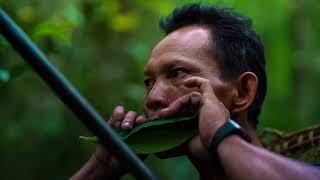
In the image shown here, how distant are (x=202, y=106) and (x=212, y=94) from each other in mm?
64

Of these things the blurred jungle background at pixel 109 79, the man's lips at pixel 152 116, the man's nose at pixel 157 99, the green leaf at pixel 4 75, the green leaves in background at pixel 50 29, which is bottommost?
the blurred jungle background at pixel 109 79

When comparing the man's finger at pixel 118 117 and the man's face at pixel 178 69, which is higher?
the man's face at pixel 178 69

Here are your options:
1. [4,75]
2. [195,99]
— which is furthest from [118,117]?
[4,75]

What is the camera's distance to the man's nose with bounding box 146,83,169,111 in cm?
203

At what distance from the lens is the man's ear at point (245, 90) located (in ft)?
7.07

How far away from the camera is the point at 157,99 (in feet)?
6.68

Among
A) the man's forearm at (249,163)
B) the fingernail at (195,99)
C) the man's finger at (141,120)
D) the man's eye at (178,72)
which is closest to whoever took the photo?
the man's forearm at (249,163)

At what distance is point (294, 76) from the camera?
4.59m

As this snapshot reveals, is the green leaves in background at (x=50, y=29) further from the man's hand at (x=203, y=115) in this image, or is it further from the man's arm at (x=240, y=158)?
the man's arm at (x=240, y=158)

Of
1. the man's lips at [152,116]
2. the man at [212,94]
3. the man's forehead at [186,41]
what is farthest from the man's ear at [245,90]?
the man's lips at [152,116]

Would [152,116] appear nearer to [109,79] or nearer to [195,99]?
[195,99]

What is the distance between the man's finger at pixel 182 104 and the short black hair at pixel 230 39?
26 centimetres

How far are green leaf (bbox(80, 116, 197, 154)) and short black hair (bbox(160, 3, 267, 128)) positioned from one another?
0.91ft

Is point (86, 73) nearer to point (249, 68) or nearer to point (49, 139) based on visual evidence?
point (49, 139)
